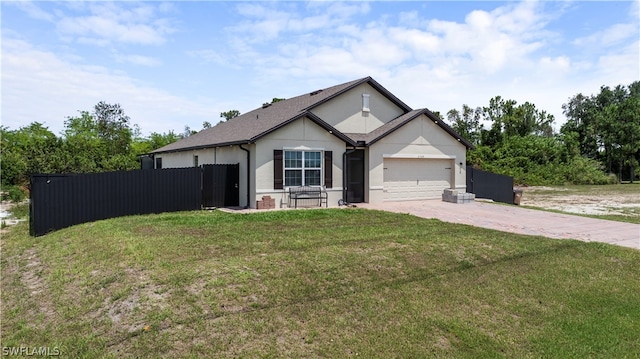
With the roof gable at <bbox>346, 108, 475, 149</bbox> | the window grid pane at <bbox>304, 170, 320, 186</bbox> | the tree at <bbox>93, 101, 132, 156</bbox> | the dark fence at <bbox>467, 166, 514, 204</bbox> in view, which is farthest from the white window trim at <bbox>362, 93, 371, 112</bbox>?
the tree at <bbox>93, 101, 132, 156</bbox>

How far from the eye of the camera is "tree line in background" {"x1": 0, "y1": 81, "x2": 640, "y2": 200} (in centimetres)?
2667

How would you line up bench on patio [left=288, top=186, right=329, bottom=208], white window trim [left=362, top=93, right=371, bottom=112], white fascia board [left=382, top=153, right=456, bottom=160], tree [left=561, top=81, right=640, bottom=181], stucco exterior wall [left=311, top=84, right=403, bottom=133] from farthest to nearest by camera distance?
1. tree [left=561, top=81, right=640, bottom=181]
2. white window trim [left=362, top=93, right=371, bottom=112]
3. stucco exterior wall [left=311, top=84, right=403, bottom=133]
4. white fascia board [left=382, top=153, right=456, bottom=160]
5. bench on patio [left=288, top=186, right=329, bottom=208]

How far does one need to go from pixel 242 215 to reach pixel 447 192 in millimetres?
10565

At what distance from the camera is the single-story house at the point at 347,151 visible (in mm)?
14758

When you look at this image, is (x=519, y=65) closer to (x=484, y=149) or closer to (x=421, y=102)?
(x=421, y=102)

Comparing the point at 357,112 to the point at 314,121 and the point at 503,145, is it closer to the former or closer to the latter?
the point at 314,121

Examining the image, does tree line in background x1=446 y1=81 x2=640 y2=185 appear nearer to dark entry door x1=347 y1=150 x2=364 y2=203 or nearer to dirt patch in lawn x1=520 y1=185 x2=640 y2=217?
dirt patch in lawn x1=520 y1=185 x2=640 y2=217

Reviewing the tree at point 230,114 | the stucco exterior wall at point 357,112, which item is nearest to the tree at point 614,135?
the stucco exterior wall at point 357,112

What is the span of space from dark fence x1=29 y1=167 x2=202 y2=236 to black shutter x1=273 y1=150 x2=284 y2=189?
2.66 metres

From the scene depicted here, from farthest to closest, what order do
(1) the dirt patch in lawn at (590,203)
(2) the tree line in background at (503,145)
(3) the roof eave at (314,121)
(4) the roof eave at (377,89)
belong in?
1. (2) the tree line in background at (503,145)
2. (4) the roof eave at (377,89)
3. (1) the dirt patch in lawn at (590,203)
4. (3) the roof eave at (314,121)

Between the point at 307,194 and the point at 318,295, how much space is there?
9812mm

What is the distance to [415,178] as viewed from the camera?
18.7 m

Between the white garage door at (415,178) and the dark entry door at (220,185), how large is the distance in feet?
21.9

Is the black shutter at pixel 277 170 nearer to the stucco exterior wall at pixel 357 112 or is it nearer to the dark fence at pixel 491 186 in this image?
the stucco exterior wall at pixel 357 112
